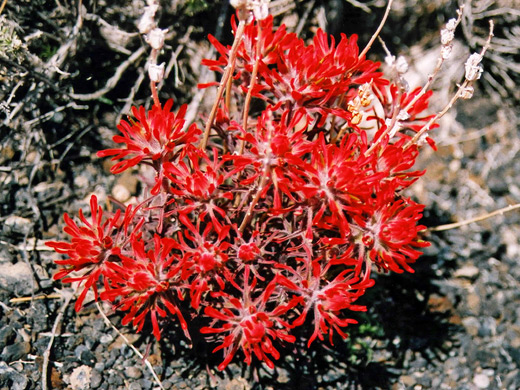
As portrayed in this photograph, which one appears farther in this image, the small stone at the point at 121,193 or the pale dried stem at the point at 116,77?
the small stone at the point at 121,193

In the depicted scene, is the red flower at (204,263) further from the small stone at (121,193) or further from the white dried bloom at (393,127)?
the small stone at (121,193)

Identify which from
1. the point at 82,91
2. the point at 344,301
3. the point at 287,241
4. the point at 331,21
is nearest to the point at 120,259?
the point at 287,241

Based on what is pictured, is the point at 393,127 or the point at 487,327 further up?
the point at 393,127

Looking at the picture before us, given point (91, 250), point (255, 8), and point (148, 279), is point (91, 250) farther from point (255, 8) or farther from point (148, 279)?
point (255, 8)

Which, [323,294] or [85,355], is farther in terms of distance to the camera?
[85,355]

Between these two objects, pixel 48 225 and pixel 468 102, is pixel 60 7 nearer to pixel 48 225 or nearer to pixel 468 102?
pixel 48 225

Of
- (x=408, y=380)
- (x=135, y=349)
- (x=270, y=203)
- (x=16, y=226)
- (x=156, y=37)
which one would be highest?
(x=156, y=37)

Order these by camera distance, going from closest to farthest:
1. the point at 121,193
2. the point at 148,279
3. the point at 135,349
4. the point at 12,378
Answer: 1. the point at 148,279
2. the point at 12,378
3. the point at 135,349
4. the point at 121,193

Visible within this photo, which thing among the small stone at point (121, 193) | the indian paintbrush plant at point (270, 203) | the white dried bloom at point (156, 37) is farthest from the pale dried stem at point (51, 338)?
the white dried bloom at point (156, 37)

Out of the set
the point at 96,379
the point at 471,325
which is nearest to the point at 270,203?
the point at 96,379
